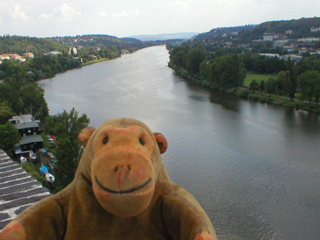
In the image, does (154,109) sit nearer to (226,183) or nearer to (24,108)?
(24,108)

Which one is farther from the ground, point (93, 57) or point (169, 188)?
point (169, 188)

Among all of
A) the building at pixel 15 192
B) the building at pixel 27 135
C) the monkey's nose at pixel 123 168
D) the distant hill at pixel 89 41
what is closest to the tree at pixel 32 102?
the building at pixel 27 135

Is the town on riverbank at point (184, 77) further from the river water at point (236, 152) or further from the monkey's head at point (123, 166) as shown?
the monkey's head at point (123, 166)

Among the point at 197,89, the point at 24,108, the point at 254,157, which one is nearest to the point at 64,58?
the point at 197,89

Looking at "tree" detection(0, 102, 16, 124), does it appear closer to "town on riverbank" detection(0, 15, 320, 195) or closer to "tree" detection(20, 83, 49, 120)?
"town on riverbank" detection(0, 15, 320, 195)

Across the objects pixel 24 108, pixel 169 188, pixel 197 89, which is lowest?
pixel 197 89

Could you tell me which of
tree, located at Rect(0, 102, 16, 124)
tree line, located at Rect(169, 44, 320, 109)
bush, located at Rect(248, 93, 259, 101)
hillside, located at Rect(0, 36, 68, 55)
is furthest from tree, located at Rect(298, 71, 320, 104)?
hillside, located at Rect(0, 36, 68, 55)
